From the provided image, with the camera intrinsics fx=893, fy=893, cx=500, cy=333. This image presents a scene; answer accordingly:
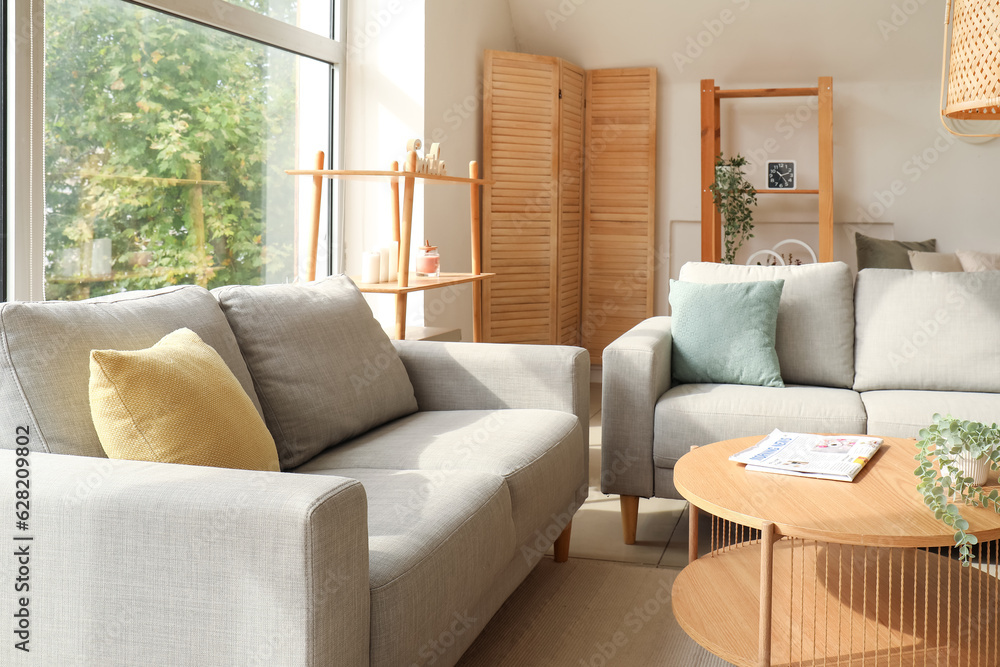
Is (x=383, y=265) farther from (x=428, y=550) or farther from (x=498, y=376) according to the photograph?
(x=428, y=550)

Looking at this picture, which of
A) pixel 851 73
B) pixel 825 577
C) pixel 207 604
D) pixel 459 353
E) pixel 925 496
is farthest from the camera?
pixel 851 73

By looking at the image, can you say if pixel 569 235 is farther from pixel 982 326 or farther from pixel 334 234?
pixel 982 326

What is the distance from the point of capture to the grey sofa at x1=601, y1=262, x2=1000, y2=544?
2688 mm

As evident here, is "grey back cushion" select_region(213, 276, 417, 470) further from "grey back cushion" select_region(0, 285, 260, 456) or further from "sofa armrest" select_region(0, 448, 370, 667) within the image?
"sofa armrest" select_region(0, 448, 370, 667)

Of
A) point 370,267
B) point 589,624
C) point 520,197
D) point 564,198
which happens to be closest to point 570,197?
point 564,198

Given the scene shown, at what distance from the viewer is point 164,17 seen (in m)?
2.93

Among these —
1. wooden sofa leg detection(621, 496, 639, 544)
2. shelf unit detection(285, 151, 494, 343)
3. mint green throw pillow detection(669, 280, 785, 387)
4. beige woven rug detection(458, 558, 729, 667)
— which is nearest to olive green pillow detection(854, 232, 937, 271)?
mint green throw pillow detection(669, 280, 785, 387)

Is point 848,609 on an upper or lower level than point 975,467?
lower

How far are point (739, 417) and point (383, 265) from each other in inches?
58.3

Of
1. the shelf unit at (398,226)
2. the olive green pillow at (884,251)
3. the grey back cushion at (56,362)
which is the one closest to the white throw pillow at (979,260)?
the olive green pillow at (884,251)

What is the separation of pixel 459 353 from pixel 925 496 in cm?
135

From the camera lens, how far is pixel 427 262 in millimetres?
3723

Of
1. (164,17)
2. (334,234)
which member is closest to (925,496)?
(164,17)

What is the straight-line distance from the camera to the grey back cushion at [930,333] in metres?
2.91
